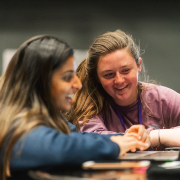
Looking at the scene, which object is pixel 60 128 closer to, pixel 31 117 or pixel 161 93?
pixel 31 117

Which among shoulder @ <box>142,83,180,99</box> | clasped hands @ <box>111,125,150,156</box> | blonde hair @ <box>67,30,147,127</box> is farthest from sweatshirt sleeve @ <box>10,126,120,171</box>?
shoulder @ <box>142,83,180,99</box>

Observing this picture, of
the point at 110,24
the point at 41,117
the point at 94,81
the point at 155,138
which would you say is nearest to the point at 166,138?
the point at 155,138

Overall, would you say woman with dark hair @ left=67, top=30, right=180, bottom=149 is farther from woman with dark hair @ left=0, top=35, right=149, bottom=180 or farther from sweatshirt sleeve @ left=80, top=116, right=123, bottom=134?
woman with dark hair @ left=0, top=35, right=149, bottom=180

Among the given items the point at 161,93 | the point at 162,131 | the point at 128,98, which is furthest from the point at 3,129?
the point at 161,93

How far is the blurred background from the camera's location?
13.3ft

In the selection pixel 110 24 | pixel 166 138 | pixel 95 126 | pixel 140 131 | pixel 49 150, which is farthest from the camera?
pixel 110 24

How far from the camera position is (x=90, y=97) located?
1.53m

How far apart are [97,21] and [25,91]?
3.43 metres

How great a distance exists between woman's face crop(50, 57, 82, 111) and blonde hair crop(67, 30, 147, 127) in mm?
472

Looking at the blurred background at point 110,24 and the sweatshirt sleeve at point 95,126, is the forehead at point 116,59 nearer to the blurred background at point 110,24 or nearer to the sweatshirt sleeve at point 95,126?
the sweatshirt sleeve at point 95,126

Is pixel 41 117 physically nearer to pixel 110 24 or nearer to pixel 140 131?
pixel 140 131

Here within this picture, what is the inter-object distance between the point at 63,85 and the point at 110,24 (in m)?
3.38

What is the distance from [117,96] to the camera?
1.46 metres

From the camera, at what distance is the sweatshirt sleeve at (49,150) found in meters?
0.67
